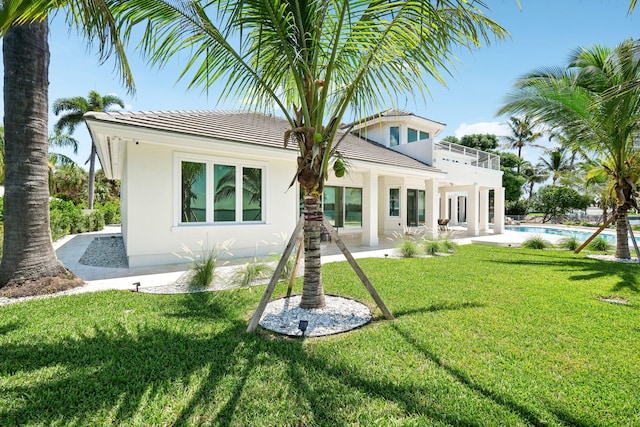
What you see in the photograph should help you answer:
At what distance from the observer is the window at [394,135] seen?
2329 centimetres

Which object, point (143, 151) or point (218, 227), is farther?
point (218, 227)

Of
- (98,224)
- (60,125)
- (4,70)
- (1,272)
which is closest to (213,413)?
(1,272)

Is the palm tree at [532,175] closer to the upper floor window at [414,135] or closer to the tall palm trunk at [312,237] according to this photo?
the upper floor window at [414,135]

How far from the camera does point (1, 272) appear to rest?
22.7ft

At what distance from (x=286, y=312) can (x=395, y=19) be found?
16.9 feet

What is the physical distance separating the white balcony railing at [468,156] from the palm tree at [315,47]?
1908 cm

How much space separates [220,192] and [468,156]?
20.0 m

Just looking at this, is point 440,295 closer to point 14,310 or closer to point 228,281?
point 228,281

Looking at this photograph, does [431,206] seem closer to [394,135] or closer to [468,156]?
[394,135]

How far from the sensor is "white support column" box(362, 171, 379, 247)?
49.6 ft

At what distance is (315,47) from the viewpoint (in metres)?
A: 4.74

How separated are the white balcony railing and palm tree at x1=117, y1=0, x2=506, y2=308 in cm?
1908

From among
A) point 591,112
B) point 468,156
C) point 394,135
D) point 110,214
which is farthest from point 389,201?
point 110,214

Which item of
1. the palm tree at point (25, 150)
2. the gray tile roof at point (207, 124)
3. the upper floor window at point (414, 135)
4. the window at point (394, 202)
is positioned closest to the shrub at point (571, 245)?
the gray tile roof at point (207, 124)
